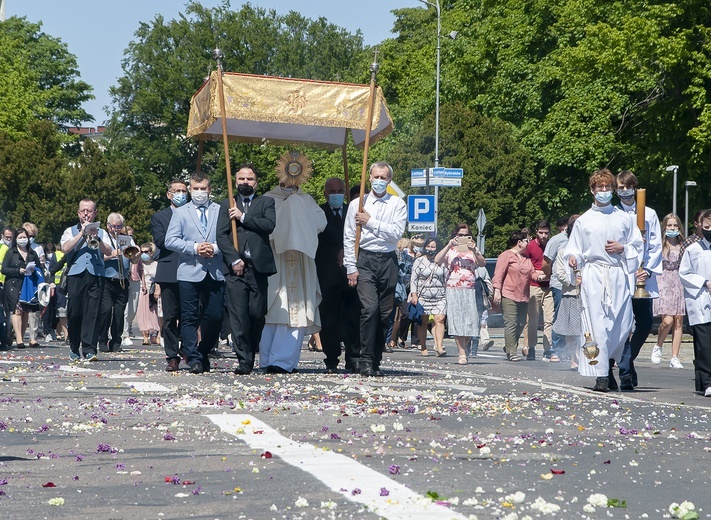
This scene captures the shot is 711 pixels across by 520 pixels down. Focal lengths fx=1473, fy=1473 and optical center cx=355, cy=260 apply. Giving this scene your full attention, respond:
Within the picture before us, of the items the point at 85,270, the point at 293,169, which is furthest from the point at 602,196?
the point at 85,270

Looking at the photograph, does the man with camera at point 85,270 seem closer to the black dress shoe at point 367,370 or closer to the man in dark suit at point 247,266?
the man in dark suit at point 247,266

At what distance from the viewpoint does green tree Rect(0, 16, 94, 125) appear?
7738cm

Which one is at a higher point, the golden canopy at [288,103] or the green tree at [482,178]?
the green tree at [482,178]

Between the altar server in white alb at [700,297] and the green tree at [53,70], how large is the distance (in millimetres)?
65046

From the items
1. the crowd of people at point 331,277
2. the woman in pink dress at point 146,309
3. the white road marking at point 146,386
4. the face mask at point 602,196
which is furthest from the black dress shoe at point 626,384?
the woman in pink dress at point 146,309

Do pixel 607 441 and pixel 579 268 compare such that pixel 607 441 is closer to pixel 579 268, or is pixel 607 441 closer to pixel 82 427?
pixel 82 427

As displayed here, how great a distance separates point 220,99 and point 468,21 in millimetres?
47766

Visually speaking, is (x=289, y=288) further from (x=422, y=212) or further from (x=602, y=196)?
(x=422, y=212)

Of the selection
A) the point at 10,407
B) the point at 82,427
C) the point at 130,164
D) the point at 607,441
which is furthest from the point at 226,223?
the point at 130,164

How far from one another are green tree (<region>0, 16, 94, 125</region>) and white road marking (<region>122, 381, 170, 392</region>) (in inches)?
2518

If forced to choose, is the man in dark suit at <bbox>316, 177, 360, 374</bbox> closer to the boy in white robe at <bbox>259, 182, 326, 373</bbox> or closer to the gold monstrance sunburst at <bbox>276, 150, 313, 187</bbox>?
the boy in white robe at <bbox>259, 182, 326, 373</bbox>

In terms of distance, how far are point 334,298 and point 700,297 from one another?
3987 millimetres

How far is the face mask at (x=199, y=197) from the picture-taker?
15578 mm

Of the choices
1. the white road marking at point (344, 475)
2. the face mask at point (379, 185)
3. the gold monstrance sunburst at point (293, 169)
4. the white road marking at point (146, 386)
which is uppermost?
the gold monstrance sunburst at point (293, 169)
